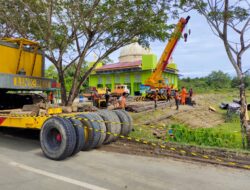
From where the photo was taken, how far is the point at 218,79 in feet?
239

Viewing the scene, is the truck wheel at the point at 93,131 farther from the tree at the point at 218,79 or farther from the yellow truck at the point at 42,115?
the tree at the point at 218,79

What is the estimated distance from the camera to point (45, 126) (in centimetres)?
679

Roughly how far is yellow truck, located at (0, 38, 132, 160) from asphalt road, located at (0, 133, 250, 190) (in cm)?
43

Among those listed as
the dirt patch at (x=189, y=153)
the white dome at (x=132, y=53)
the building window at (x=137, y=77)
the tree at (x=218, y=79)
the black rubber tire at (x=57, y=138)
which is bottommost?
the dirt patch at (x=189, y=153)

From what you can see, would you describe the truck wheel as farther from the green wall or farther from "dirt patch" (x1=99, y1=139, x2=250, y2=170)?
the green wall

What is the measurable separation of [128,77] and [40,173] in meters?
41.2

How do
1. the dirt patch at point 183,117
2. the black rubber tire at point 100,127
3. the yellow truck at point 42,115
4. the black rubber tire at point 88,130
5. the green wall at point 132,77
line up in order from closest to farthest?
the yellow truck at point 42,115 → the black rubber tire at point 88,130 → the black rubber tire at point 100,127 → the dirt patch at point 183,117 → the green wall at point 132,77

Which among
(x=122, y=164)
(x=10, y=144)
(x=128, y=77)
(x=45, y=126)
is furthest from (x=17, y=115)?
(x=128, y=77)

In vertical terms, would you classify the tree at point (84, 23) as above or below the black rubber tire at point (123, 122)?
above

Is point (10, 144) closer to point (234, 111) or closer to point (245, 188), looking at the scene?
point (245, 188)

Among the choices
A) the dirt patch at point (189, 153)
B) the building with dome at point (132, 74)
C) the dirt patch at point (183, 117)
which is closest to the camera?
the dirt patch at point (189, 153)

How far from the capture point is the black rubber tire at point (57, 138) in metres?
6.41

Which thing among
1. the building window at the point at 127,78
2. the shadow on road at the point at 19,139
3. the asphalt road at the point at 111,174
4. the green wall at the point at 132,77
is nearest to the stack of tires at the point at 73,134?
the asphalt road at the point at 111,174

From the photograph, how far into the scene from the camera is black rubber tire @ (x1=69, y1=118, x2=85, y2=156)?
6664mm
